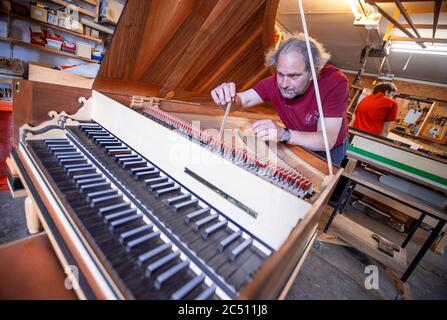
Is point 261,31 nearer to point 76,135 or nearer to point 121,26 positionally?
point 121,26

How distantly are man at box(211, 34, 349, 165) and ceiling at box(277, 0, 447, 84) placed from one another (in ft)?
13.2

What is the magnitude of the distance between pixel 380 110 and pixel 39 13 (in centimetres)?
691

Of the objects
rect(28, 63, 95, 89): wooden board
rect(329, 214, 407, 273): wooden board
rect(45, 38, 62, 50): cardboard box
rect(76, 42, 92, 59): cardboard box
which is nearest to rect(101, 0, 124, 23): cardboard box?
rect(76, 42, 92, 59): cardboard box

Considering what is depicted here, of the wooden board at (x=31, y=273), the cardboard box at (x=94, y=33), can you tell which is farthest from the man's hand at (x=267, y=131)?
the cardboard box at (x=94, y=33)

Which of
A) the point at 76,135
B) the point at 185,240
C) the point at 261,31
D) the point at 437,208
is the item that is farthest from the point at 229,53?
the point at 437,208

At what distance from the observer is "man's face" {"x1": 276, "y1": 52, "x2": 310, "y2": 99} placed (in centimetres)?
173

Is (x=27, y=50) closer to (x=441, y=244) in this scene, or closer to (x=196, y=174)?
(x=196, y=174)

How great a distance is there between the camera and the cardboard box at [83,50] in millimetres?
5343

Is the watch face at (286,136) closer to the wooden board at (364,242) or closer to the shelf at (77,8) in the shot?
the wooden board at (364,242)

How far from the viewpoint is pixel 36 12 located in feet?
14.2

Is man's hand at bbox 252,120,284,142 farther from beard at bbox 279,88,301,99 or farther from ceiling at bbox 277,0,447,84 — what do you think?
ceiling at bbox 277,0,447,84

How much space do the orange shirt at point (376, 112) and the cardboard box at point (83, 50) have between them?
21.2 ft

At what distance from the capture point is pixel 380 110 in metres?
4.34

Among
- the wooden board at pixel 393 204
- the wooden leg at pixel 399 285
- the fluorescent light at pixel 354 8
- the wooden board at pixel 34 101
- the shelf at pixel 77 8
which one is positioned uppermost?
the fluorescent light at pixel 354 8
